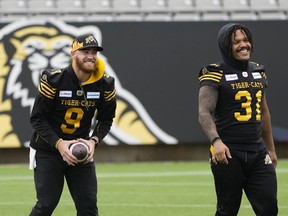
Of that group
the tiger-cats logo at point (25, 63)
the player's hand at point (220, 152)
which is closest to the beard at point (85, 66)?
the player's hand at point (220, 152)

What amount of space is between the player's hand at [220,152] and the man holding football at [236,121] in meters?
0.09

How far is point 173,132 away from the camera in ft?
65.0

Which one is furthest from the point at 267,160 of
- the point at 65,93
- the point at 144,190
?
the point at 144,190

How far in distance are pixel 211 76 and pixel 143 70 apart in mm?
11916

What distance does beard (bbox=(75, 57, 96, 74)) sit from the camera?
794 centimetres

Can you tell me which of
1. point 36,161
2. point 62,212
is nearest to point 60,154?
point 36,161

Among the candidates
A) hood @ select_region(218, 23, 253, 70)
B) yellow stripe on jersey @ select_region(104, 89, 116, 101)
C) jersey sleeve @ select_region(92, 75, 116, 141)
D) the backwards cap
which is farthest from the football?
hood @ select_region(218, 23, 253, 70)

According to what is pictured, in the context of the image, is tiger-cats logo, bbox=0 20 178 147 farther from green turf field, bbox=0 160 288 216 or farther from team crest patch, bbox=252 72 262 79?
team crest patch, bbox=252 72 262 79

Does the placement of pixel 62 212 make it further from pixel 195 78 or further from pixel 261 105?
pixel 195 78

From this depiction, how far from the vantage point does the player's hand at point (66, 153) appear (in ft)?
25.6

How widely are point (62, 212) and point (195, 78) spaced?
8.33 m

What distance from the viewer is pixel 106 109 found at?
27.2 ft

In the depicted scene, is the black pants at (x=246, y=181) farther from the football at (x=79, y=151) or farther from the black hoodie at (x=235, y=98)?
the football at (x=79, y=151)

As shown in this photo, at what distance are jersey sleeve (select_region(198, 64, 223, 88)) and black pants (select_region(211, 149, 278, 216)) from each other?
60 centimetres
